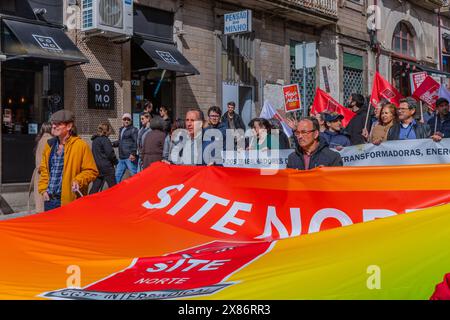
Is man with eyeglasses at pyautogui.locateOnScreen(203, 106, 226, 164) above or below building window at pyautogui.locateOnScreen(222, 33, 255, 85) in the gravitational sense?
below

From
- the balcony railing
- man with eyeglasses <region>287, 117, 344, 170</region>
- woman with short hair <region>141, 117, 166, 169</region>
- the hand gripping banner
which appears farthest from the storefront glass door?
the balcony railing

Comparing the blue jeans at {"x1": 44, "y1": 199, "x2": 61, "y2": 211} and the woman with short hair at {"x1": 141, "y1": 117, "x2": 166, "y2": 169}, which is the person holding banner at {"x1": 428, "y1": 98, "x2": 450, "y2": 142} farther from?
the blue jeans at {"x1": 44, "y1": 199, "x2": 61, "y2": 211}

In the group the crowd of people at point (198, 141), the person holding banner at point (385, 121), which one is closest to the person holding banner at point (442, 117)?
the crowd of people at point (198, 141)

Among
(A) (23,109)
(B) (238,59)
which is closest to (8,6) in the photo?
(A) (23,109)

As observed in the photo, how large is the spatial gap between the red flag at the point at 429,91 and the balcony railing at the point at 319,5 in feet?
24.0

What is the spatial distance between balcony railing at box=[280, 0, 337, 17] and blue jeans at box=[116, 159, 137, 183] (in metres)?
8.98

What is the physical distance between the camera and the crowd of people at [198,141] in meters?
5.86

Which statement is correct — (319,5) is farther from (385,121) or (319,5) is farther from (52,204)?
(52,204)

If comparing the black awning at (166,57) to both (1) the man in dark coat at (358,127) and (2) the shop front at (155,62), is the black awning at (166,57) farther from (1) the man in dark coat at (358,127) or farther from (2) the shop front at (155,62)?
(1) the man in dark coat at (358,127)

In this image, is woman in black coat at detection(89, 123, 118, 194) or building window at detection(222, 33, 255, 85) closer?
woman in black coat at detection(89, 123, 118, 194)

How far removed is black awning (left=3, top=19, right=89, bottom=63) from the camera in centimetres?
1148

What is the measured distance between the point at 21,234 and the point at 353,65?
806 inches

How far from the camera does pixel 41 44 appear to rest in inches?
464
